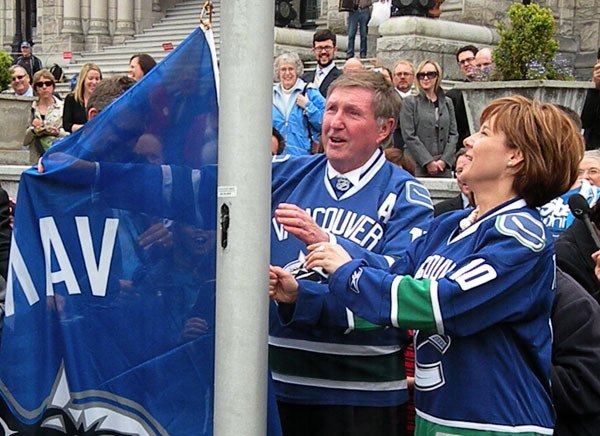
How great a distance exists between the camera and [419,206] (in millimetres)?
3516

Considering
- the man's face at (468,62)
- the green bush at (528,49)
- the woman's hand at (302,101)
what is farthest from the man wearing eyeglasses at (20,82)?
the green bush at (528,49)

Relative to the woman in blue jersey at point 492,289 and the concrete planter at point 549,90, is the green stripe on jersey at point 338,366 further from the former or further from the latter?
the concrete planter at point 549,90

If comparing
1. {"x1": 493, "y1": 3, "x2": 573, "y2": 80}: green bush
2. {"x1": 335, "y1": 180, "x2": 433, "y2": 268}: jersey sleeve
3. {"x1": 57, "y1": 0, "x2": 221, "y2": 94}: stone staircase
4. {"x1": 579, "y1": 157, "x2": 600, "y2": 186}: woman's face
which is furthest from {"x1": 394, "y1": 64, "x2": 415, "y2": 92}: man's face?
{"x1": 57, "y1": 0, "x2": 221, "y2": 94}: stone staircase

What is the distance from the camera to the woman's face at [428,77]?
908cm

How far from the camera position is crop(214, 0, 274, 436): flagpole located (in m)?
2.61

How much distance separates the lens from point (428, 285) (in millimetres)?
2904

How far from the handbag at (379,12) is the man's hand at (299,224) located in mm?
13061

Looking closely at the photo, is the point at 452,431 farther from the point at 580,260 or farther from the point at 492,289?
the point at 580,260

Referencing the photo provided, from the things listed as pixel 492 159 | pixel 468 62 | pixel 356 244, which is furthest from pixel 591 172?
pixel 468 62

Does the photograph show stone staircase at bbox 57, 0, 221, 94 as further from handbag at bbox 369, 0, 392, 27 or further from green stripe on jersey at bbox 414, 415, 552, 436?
green stripe on jersey at bbox 414, 415, 552, 436

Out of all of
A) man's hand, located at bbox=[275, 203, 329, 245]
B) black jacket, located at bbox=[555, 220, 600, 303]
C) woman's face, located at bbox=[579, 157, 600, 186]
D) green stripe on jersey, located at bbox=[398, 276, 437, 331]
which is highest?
man's hand, located at bbox=[275, 203, 329, 245]

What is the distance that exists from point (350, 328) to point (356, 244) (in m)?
0.28

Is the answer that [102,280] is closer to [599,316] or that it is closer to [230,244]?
[230,244]

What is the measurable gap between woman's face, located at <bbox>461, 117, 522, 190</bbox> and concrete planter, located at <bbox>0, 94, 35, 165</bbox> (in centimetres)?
794
